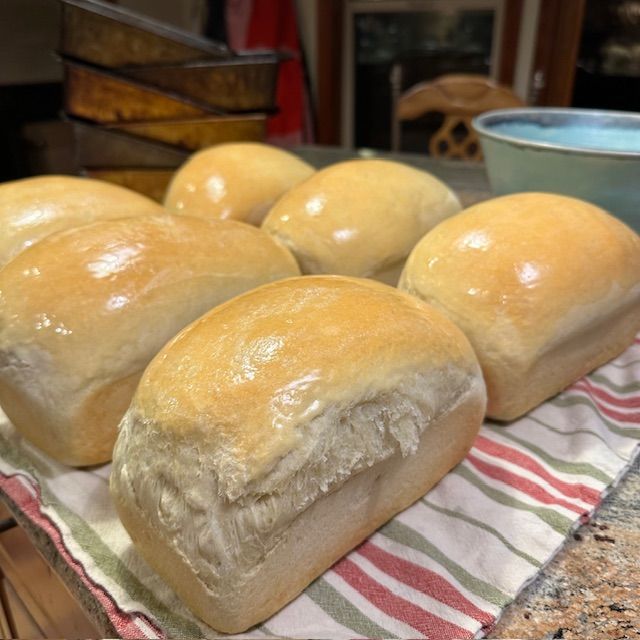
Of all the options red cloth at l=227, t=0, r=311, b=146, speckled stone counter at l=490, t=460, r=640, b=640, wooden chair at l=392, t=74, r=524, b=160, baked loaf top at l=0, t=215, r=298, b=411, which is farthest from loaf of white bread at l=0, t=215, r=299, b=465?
red cloth at l=227, t=0, r=311, b=146

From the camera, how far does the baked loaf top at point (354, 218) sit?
0.94m

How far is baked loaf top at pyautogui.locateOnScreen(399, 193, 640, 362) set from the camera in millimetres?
749

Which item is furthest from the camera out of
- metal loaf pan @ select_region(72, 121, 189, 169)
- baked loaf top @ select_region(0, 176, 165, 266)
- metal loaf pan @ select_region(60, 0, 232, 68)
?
metal loaf pan @ select_region(72, 121, 189, 169)

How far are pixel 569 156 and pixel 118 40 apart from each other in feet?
3.23

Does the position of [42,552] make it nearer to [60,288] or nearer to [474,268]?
[60,288]

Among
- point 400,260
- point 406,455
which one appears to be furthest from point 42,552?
point 400,260

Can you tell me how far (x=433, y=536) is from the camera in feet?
2.08

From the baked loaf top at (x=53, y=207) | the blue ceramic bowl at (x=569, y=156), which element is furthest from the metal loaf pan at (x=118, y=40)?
the blue ceramic bowl at (x=569, y=156)

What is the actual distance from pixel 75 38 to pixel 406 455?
118 centimetres

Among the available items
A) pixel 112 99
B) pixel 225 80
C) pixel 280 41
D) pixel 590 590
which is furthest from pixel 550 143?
pixel 280 41

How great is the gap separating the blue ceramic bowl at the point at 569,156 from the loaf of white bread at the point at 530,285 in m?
0.17

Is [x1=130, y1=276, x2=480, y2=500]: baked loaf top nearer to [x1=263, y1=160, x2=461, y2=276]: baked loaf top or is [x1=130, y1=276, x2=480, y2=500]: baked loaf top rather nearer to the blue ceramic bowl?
[x1=263, y1=160, x2=461, y2=276]: baked loaf top

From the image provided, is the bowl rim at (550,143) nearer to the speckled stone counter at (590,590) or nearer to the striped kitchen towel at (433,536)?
the striped kitchen towel at (433,536)

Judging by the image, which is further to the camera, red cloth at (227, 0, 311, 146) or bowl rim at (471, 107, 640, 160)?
red cloth at (227, 0, 311, 146)
